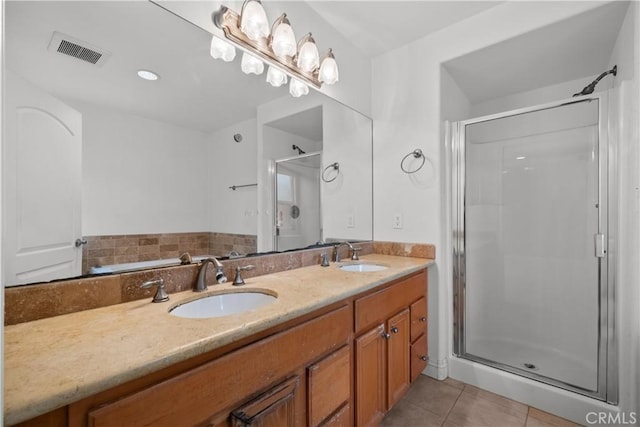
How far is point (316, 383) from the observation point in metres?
1.04

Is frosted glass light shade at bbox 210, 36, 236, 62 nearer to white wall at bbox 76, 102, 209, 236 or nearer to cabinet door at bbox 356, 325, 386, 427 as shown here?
white wall at bbox 76, 102, 209, 236

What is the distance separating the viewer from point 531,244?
225 cm

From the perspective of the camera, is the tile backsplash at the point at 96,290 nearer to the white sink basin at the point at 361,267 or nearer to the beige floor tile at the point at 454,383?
the white sink basin at the point at 361,267

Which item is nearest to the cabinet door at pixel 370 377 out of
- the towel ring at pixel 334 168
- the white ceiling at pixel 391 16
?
the towel ring at pixel 334 168

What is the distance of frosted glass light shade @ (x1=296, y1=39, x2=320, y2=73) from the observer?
5.43ft

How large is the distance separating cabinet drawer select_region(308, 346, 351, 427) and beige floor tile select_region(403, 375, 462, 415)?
2.74 feet

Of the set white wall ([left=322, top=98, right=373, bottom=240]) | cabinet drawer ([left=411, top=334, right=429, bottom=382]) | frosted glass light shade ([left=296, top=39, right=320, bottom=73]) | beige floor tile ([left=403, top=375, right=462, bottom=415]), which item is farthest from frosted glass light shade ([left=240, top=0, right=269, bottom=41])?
beige floor tile ([left=403, top=375, right=462, bottom=415])

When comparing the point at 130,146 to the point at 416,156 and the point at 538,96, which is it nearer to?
the point at 416,156

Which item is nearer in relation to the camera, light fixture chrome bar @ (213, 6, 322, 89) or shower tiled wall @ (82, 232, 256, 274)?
shower tiled wall @ (82, 232, 256, 274)

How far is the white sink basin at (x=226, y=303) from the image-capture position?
1.12 metres

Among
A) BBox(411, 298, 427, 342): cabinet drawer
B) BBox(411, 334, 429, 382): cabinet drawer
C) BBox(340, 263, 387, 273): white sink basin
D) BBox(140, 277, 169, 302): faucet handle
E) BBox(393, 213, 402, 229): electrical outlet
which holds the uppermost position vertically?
BBox(393, 213, 402, 229): electrical outlet

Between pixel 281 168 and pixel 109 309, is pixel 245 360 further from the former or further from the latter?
pixel 281 168

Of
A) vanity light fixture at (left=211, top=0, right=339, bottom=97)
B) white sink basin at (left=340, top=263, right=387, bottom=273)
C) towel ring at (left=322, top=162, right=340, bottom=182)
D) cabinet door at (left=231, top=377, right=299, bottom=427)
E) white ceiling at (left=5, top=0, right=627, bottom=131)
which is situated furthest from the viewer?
towel ring at (left=322, top=162, right=340, bottom=182)

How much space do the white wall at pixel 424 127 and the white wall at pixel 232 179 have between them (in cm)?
116
